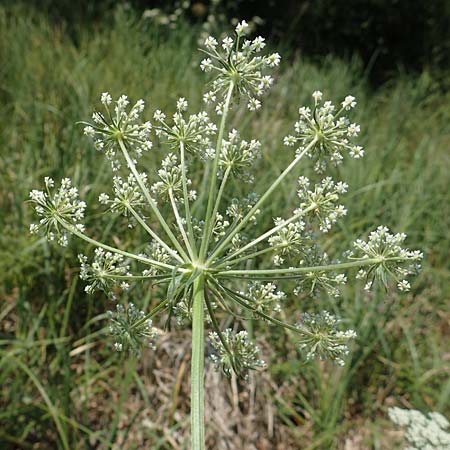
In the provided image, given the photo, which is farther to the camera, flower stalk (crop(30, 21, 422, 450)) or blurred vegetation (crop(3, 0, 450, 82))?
blurred vegetation (crop(3, 0, 450, 82))

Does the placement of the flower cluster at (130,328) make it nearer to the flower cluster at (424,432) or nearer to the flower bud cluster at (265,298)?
the flower bud cluster at (265,298)

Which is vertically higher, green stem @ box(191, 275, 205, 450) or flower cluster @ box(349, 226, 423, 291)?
flower cluster @ box(349, 226, 423, 291)

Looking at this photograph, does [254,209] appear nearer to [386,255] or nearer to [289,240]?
[289,240]

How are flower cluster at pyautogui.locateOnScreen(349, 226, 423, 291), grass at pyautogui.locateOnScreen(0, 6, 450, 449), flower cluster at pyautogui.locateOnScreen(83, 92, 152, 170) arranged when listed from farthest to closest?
grass at pyautogui.locateOnScreen(0, 6, 450, 449) → flower cluster at pyautogui.locateOnScreen(83, 92, 152, 170) → flower cluster at pyautogui.locateOnScreen(349, 226, 423, 291)

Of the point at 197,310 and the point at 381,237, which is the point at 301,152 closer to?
the point at 381,237

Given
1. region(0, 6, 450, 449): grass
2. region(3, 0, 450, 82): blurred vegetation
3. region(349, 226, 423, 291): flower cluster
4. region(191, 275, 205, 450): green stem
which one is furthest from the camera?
region(3, 0, 450, 82): blurred vegetation

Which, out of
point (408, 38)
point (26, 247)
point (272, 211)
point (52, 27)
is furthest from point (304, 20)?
point (26, 247)

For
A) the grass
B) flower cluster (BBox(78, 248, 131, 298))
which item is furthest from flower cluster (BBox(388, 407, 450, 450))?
flower cluster (BBox(78, 248, 131, 298))

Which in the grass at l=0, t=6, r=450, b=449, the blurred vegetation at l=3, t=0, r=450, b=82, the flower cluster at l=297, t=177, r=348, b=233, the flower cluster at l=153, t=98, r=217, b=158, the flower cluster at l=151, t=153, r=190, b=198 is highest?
the flower cluster at l=153, t=98, r=217, b=158

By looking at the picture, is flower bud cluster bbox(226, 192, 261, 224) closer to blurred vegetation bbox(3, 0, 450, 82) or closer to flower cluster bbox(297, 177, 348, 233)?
flower cluster bbox(297, 177, 348, 233)
